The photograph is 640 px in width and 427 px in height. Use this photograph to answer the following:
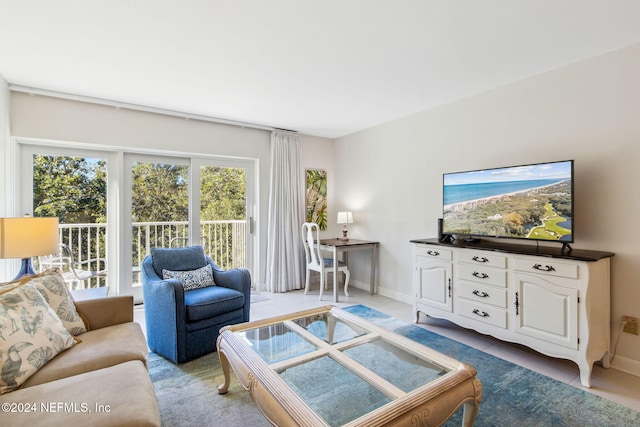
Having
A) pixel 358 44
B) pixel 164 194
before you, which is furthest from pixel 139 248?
pixel 358 44

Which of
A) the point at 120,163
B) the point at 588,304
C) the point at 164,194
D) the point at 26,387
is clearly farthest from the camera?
the point at 164,194

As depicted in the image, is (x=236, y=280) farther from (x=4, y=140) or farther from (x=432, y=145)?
(x=432, y=145)

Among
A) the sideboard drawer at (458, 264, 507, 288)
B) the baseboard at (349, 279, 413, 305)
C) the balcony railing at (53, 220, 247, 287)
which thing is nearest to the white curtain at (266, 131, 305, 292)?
the balcony railing at (53, 220, 247, 287)

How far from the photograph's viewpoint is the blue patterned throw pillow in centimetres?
282

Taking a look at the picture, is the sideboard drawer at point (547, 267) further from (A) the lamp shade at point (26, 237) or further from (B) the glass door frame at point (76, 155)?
(B) the glass door frame at point (76, 155)

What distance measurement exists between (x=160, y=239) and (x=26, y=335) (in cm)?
256

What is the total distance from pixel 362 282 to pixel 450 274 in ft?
6.19

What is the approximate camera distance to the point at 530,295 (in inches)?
93.5

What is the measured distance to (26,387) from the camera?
1355mm

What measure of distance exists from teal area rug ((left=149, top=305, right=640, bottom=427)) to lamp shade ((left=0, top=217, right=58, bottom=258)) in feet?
3.77

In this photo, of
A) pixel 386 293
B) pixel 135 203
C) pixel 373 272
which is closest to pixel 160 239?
pixel 135 203

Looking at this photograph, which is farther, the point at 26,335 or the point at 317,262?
the point at 317,262

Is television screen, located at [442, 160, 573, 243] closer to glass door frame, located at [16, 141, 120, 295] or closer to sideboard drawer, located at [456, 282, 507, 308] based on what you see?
sideboard drawer, located at [456, 282, 507, 308]

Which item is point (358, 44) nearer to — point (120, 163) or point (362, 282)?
point (120, 163)
